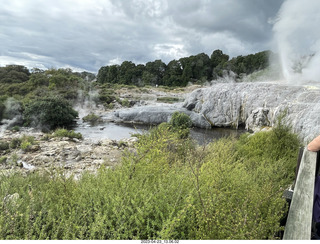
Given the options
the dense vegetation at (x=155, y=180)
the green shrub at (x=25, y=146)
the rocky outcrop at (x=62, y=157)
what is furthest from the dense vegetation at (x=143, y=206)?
the green shrub at (x=25, y=146)

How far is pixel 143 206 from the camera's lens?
1939 mm

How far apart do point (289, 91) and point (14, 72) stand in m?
36.9

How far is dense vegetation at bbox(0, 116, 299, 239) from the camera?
1.74 metres

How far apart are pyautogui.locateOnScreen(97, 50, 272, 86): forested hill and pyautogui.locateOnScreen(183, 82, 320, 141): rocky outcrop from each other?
23705 mm

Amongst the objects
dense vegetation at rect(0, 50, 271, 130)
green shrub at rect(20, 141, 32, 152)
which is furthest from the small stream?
green shrub at rect(20, 141, 32, 152)

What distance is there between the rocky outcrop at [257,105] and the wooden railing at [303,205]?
9.06m

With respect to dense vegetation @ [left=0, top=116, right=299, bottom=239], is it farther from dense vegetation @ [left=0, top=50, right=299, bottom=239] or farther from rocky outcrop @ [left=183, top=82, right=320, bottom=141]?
rocky outcrop @ [left=183, top=82, right=320, bottom=141]

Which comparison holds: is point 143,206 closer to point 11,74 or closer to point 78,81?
point 78,81

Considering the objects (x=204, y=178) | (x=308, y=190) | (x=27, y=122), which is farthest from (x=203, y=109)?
(x=308, y=190)

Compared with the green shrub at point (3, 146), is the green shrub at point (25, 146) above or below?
above

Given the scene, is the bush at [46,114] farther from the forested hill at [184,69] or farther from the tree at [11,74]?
the forested hill at [184,69]

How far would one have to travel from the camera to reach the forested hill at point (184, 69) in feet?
131

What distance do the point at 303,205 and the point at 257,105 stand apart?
608 inches

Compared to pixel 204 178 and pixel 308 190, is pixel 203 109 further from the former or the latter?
pixel 308 190
